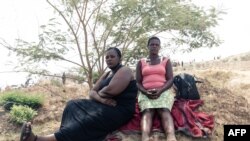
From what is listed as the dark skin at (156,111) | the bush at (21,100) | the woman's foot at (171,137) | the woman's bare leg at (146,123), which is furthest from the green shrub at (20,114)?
the woman's foot at (171,137)

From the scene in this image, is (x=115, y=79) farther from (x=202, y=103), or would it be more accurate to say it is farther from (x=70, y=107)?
(x=202, y=103)

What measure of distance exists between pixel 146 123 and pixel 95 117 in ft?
2.48

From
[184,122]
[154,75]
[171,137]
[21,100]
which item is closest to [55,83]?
[21,100]

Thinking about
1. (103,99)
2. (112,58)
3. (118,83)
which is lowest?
(103,99)

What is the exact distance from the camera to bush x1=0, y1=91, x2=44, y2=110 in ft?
34.5

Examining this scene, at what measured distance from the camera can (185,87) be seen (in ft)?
23.4

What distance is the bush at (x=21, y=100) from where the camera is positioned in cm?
1051

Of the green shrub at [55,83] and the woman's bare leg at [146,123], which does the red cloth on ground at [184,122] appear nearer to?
the woman's bare leg at [146,123]

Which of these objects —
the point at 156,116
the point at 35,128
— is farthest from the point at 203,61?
the point at 156,116

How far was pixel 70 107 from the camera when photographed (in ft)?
20.3

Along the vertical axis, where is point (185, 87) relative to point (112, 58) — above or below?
below

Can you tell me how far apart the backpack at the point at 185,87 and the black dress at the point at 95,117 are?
1.27 meters

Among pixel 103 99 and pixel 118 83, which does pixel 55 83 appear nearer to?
pixel 103 99

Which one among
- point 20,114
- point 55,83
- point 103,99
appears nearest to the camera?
point 103,99
